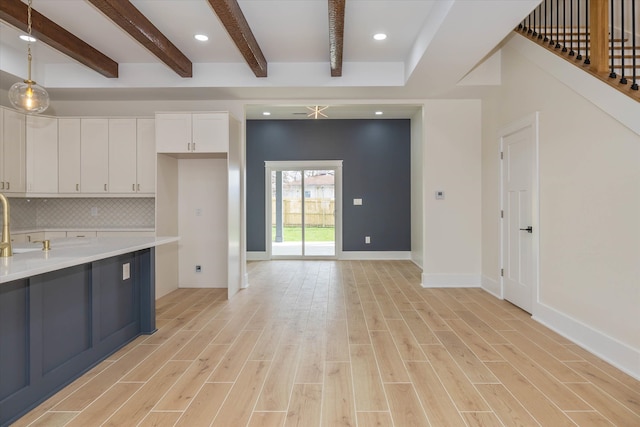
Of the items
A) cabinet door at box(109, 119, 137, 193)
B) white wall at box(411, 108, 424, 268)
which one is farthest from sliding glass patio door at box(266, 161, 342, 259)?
cabinet door at box(109, 119, 137, 193)

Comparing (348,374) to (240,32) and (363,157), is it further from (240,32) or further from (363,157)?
(363,157)

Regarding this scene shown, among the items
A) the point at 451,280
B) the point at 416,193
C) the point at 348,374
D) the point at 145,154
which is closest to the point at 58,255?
the point at 348,374

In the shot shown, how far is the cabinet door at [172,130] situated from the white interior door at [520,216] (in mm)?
4062

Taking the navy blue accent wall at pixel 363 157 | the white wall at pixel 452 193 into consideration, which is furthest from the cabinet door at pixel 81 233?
the white wall at pixel 452 193

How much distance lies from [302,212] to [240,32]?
485 centimetres

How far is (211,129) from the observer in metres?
4.56

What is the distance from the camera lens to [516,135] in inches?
167

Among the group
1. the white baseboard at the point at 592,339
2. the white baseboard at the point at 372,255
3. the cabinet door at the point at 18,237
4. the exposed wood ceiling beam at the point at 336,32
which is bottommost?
the white baseboard at the point at 592,339

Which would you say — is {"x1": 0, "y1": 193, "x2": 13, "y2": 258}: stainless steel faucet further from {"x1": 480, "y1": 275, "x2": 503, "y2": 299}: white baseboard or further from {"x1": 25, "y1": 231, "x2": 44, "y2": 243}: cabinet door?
{"x1": 480, "y1": 275, "x2": 503, "y2": 299}: white baseboard

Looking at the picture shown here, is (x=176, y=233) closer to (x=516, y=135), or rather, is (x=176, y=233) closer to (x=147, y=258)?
(x=147, y=258)

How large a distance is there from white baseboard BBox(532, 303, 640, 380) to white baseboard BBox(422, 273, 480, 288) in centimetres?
143

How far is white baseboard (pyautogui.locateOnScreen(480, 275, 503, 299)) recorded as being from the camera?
4641 mm

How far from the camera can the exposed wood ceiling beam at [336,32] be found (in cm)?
289

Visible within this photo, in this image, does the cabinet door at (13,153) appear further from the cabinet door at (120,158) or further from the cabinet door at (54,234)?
the cabinet door at (120,158)
